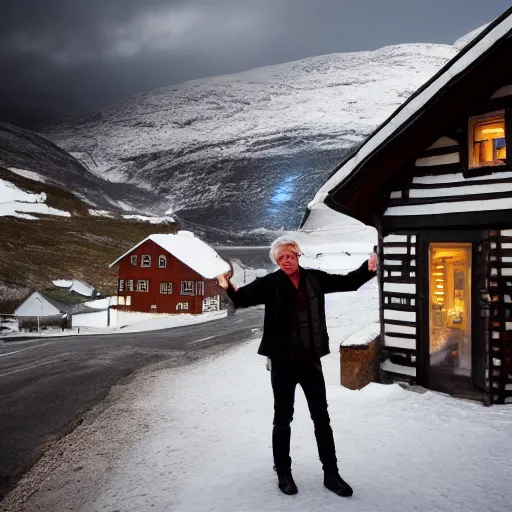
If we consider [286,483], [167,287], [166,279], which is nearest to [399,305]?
[286,483]

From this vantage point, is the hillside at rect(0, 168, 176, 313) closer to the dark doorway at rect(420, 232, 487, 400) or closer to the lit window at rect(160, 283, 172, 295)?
the lit window at rect(160, 283, 172, 295)

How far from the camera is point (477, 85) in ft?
22.5

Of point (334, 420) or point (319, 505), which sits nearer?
point (319, 505)

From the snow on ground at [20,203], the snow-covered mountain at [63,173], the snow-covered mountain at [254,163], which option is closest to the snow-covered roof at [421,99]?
the snow on ground at [20,203]

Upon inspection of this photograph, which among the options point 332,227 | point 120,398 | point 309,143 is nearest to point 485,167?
point 120,398

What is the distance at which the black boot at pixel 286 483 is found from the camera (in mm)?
3833

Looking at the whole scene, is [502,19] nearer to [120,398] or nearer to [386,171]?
[386,171]

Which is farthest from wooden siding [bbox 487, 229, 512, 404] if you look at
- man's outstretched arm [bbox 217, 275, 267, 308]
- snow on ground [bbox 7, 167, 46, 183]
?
snow on ground [bbox 7, 167, 46, 183]

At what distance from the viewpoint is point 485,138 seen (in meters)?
7.58

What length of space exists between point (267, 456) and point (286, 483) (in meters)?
0.99

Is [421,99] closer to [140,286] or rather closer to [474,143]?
[474,143]

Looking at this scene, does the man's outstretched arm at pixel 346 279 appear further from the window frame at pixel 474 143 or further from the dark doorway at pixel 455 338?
the window frame at pixel 474 143

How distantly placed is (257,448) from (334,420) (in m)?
1.42

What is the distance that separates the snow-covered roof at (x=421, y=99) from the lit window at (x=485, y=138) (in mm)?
941
